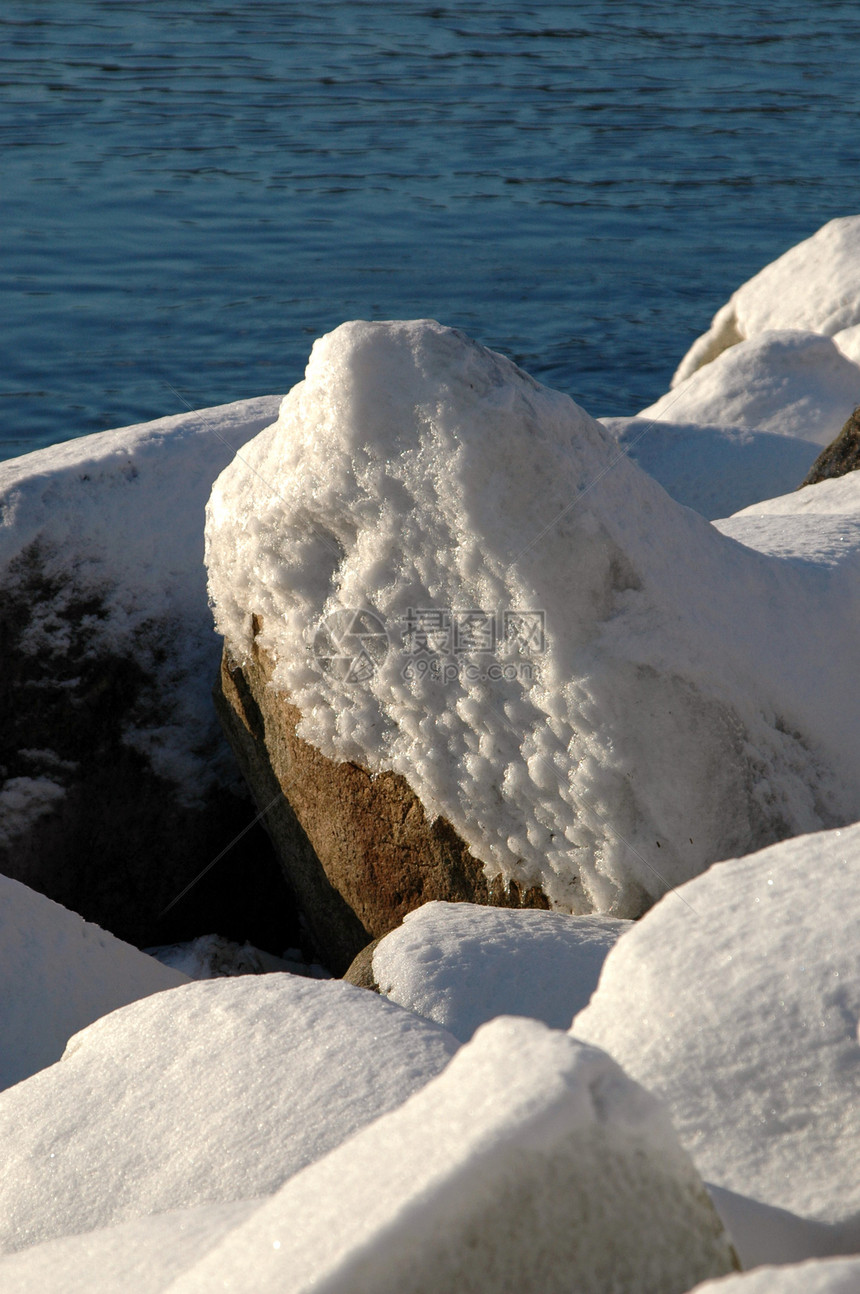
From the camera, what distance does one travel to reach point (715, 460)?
14.0 feet

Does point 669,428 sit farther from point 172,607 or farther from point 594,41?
point 594,41

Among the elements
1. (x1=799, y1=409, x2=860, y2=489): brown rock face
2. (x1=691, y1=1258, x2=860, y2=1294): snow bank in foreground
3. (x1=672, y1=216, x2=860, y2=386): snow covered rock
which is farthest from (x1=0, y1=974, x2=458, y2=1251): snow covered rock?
(x1=672, y1=216, x2=860, y2=386): snow covered rock

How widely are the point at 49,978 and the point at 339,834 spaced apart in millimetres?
620

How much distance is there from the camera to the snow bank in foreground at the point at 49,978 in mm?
1955

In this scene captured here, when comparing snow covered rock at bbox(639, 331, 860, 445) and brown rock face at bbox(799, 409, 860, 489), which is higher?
brown rock face at bbox(799, 409, 860, 489)

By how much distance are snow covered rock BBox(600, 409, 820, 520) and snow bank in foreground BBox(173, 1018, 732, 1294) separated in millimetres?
3306

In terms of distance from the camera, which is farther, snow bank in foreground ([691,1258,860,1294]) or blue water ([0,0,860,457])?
blue water ([0,0,860,457])

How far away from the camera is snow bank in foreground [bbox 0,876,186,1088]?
196 cm

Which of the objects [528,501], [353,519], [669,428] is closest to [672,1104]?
→ [528,501]

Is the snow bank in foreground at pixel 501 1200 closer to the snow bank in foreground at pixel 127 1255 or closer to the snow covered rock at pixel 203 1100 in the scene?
the snow bank in foreground at pixel 127 1255

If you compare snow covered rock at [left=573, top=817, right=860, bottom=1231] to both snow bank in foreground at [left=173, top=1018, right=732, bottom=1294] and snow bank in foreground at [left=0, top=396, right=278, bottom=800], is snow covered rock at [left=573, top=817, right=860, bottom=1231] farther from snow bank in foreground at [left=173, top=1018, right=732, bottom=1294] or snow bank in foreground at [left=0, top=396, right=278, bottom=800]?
snow bank in foreground at [left=0, top=396, right=278, bottom=800]

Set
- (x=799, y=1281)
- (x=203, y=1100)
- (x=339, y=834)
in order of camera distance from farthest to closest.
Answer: (x=339, y=834)
(x=203, y=1100)
(x=799, y=1281)

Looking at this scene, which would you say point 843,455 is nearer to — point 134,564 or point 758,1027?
point 134,564

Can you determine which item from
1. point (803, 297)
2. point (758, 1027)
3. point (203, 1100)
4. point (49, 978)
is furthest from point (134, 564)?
point (803, 297)
